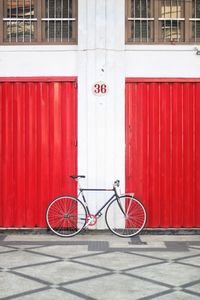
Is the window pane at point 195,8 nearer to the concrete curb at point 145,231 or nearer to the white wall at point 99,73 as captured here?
the white wall at point 99,73

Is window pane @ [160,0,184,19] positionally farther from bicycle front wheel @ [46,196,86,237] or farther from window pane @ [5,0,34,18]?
bicycle front wheel @ [46,196,86,237]

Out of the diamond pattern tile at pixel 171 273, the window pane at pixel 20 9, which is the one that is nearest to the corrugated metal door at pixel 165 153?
the window pane at pixel 20 9

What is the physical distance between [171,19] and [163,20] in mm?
170

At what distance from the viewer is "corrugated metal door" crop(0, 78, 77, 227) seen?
11977mm

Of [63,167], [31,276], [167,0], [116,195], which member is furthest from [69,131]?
[31,276]

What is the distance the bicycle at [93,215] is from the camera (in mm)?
11625

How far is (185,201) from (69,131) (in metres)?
2.80

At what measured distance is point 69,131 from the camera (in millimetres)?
11992

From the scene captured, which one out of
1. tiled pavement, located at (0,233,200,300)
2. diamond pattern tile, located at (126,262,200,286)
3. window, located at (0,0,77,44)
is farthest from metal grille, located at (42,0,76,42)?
diamond pattern tile, located at (126,262,200,286)

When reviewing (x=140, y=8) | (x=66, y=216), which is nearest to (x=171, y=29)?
(x=140, y=8)

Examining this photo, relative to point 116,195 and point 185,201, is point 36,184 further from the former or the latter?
point 185,201

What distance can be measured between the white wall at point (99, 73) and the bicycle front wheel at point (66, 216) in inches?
14.1

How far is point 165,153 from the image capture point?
39.5ft

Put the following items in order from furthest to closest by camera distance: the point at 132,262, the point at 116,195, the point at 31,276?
the point at 116,195 < the point at 132,262 < the point at 31,276
